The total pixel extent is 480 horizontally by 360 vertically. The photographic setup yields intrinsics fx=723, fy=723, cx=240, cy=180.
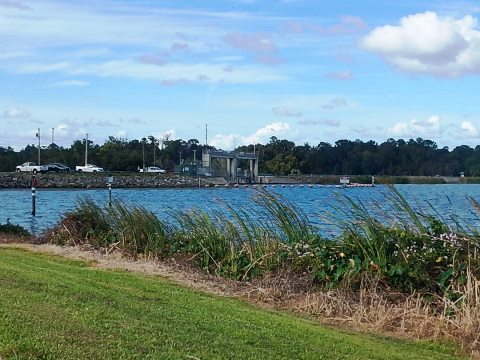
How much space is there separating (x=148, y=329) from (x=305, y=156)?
150030 millimetres

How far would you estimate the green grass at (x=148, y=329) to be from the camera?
6.58 meters

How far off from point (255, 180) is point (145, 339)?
118 m

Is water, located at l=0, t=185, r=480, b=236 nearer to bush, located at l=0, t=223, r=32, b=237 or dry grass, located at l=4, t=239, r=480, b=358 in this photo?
bush, located at l=0, t=223, r=32, b=237

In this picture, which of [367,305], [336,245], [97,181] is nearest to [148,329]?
[367,305]

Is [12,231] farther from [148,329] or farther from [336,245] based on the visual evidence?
[148,329]

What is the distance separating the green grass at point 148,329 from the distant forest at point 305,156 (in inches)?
4697

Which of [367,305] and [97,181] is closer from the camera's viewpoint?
[367,305]

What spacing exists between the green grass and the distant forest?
391 ft

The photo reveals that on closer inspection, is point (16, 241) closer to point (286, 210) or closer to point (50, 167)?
point (286, 210)

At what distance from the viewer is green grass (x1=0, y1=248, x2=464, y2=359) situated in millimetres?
6578

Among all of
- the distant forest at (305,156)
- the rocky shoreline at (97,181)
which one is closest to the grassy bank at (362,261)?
the rocky shoreline at (97,181)

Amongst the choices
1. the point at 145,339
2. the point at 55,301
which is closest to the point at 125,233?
the point at 55,301

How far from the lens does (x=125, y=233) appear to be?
59.3 feet

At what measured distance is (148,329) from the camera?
24.6 ft
